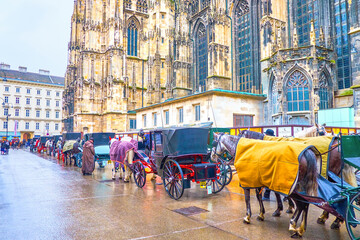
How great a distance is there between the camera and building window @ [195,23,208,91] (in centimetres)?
3288

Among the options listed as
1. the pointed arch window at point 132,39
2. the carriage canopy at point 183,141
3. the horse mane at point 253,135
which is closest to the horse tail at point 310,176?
the horse mane at point 253,135

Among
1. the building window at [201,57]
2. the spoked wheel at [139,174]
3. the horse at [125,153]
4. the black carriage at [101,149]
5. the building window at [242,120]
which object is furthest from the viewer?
the building window at [201,57]

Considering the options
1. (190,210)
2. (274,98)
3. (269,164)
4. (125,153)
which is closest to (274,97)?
(274,98)

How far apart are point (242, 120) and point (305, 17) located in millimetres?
10281

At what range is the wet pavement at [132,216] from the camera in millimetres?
4742

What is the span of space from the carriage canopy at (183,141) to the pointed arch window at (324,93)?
1400cm

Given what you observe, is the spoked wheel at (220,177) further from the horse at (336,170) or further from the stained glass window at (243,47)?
the stained glass window at (243,47)

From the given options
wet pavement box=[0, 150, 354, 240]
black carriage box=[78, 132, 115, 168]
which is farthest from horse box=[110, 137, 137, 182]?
black carriage box=[78, 132, 115, 168]

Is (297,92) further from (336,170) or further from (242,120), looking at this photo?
(336,170)

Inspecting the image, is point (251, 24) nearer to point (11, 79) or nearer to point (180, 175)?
point (180, 175)

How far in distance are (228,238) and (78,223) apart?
316 centimetres

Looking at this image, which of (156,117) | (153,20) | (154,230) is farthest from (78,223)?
(153,20)

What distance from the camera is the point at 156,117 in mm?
26688

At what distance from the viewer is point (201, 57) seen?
33.6m
